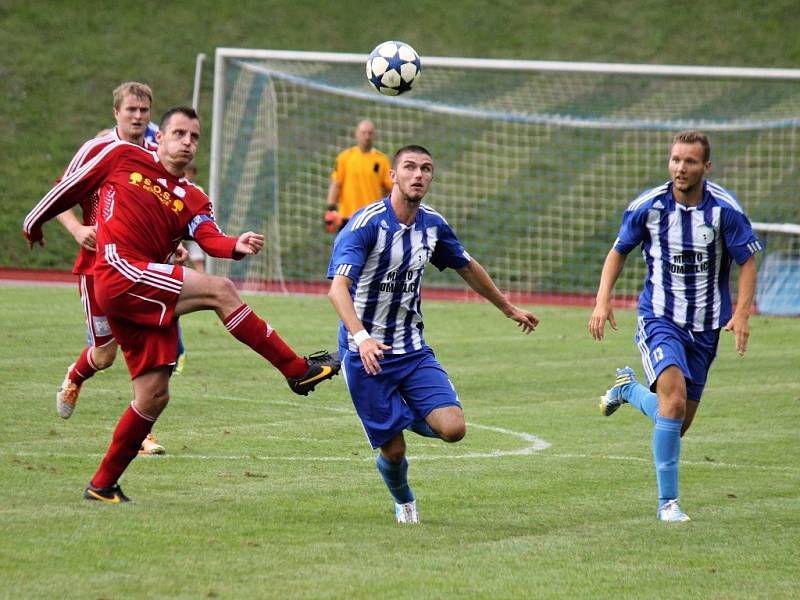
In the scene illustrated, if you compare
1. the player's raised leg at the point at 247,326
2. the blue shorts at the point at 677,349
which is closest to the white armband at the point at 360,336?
the player's raised leg at the point at 247,326

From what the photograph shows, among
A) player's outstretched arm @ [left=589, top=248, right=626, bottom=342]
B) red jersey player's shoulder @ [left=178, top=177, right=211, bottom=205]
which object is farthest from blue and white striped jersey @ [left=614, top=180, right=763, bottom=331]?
red jersey player's shoulder @ [left=178, top=177, right=211, bottom=205]

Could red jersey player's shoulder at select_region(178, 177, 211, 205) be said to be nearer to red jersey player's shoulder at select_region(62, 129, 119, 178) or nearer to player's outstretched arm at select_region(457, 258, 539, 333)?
red jersey player's shoulder at select_region(62, 129, 119, 178)

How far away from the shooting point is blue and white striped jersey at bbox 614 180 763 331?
775cm

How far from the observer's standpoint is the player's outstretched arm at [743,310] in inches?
302

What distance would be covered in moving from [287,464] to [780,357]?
8233mm

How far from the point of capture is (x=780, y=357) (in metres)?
15.2

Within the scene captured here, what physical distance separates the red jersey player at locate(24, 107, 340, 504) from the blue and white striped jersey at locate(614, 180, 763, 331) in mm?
1960

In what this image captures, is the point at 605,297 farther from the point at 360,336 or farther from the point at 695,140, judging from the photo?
the point at 360,336

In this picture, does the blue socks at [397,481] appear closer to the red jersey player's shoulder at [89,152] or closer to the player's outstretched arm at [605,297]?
the player's outstretched arm at [605,297]

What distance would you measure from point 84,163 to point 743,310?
3.81 meters

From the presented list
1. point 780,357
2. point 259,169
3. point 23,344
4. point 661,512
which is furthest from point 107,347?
point 259,169

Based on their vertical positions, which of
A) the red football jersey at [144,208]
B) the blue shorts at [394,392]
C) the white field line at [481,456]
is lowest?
the white field line at [481,456]

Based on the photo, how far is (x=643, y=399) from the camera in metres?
8.29

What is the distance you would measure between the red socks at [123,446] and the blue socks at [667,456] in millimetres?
2768
